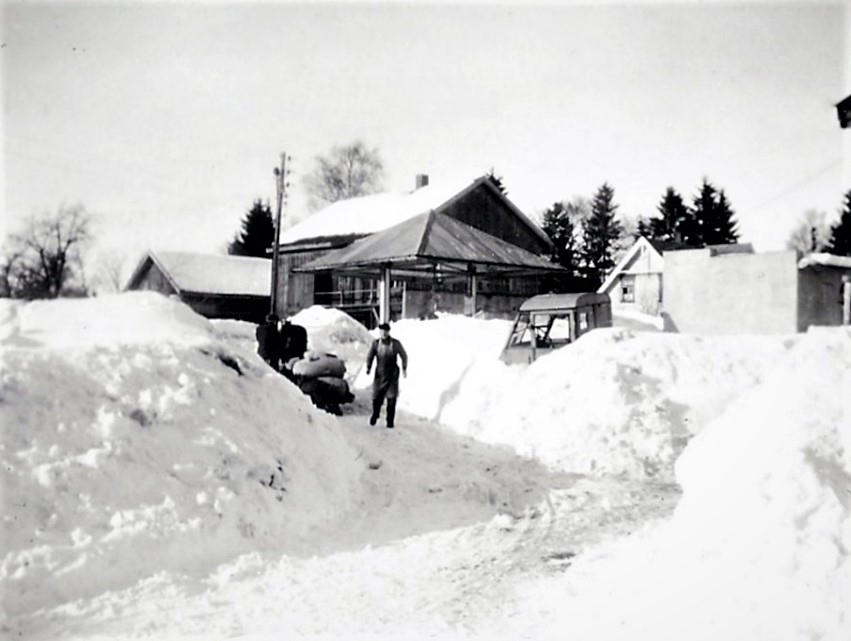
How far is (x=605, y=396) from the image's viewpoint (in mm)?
10016

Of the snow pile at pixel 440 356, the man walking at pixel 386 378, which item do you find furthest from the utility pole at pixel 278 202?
the man walking at pixel 386 378

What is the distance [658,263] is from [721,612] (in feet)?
120

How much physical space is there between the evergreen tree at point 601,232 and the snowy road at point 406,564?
1756 inches

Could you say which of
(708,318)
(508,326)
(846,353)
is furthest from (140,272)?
(846,353)

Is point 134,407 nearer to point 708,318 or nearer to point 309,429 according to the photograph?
point 309,429

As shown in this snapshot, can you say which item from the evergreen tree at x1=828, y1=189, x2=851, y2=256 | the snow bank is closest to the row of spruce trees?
the evergreen tree at x1=828, y1=189, x2=851, y2=256

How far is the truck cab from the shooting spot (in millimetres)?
13172

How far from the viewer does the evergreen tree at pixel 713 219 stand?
44.7 metres

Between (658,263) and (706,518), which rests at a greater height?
(658,263)

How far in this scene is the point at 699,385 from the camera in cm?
1048

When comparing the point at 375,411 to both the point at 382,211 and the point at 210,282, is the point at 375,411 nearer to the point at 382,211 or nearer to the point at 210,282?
the point at 382,211

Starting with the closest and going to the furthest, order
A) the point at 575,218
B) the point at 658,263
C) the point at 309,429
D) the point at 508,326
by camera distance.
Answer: the point at 309,429 < the point at 508,326 < the point at 658,263 < the point at 575,218

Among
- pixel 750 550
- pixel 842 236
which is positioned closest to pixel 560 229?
pixel 842 236

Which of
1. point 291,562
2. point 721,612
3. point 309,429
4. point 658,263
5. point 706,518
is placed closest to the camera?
point 721,612
